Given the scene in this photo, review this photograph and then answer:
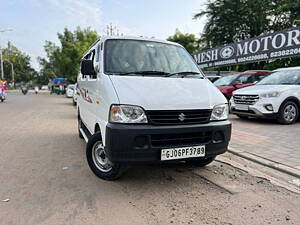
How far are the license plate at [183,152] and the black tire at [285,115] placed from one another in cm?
522

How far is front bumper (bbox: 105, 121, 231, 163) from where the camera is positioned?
288cm

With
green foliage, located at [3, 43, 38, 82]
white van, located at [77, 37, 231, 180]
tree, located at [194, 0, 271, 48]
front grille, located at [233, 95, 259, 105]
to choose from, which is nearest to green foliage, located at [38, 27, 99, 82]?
tree, located at [194, 0, 271, 48]

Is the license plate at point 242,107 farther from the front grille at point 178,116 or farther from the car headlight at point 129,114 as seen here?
the car headlight at point 129,114

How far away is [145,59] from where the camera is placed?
152 inches

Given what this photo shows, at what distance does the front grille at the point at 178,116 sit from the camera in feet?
9.77

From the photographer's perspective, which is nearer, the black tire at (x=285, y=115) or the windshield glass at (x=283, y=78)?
the black tire at (x=285, y=115)

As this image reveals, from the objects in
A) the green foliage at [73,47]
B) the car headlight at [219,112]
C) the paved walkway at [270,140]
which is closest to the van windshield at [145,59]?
the car headlight at [219,112]

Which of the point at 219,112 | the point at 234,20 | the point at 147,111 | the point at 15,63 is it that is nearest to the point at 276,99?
the point at 219,112

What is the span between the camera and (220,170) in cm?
402

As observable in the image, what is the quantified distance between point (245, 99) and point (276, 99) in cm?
91

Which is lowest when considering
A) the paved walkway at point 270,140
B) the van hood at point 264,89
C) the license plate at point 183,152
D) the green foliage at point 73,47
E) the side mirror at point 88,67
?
the paved walkway at point 270,140

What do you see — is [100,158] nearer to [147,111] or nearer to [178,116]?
[147,111]

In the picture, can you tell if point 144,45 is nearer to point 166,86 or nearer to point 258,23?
point 166,86

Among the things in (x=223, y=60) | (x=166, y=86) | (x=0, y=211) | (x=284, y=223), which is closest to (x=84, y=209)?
(x=0, y=211)
